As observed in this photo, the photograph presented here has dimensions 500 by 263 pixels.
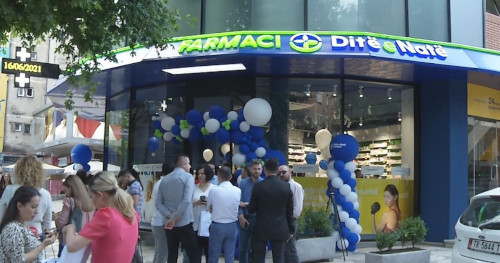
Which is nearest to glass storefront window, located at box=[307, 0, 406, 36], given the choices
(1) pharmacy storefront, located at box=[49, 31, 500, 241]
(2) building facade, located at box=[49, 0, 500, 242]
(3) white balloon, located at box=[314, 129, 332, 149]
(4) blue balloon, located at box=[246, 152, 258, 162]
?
(2) building facade, located at box=[49, 0, 500, 242]

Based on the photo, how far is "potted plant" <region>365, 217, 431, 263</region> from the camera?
29.8 ft

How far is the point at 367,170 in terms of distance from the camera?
42.8 feet

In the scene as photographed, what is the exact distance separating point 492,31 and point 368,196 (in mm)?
5441

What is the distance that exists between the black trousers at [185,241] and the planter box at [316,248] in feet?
8.14

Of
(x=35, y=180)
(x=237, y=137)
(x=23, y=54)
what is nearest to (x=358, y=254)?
(x=237, y=137)

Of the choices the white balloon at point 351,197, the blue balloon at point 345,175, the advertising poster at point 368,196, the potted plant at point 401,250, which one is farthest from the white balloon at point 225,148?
the potted plant at point 401,250

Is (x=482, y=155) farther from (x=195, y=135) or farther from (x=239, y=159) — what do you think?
(x=195, y=135)

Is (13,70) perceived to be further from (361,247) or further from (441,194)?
(441,194)

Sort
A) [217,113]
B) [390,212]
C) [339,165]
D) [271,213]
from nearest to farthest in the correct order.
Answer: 1. [271,213]
2. [339,165]
3. [217,113]
4. [390,212]

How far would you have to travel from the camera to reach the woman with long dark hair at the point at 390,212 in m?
13.0

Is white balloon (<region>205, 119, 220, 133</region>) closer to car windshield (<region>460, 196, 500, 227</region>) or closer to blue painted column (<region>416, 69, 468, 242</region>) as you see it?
blue painted column (<region>416, 69, 468, 242</region>)

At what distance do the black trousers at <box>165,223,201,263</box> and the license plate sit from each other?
3.72 metres

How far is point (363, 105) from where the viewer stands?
529 inches

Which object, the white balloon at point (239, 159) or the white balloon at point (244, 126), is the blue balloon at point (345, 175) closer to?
the white balloon at point (239, 159)
